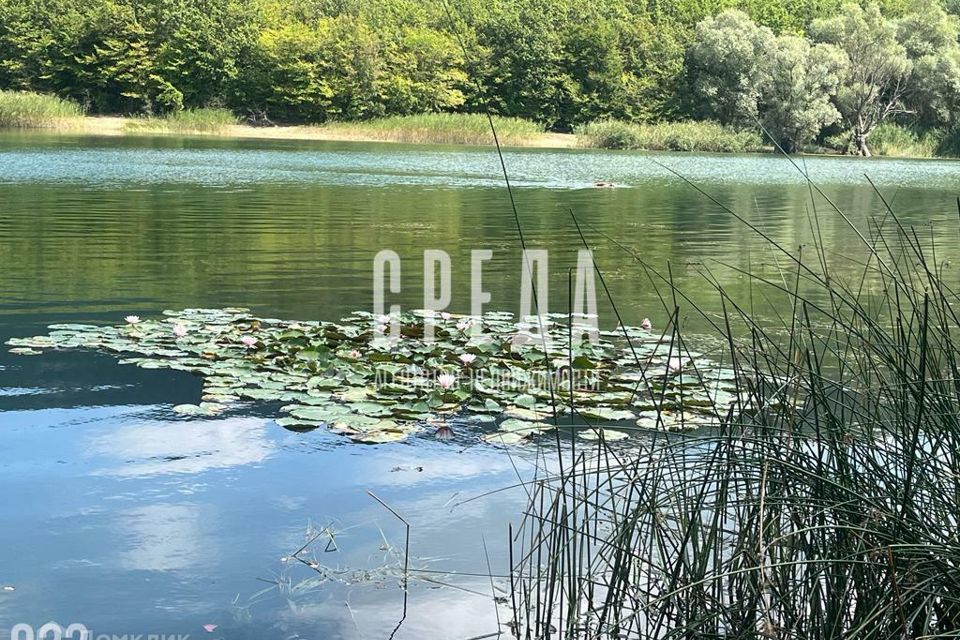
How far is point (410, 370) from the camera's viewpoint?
4504mm

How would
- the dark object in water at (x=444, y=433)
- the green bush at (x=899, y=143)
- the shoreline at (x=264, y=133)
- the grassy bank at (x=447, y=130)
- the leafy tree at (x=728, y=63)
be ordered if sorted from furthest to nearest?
the leafy tree at (x=728, y=63) < the green bush at (x=899, y=143) < the shoreline at (x=264, y=133) < the grassy bank at (x=447, y=130) < the dark object in water at (x=444, y=433)

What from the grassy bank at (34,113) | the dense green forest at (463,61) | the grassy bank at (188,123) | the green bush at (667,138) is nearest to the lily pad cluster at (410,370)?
the grassy bank at (34,113)

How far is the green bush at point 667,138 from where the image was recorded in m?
36.4

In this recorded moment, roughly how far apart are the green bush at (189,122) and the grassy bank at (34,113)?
2.40 meters

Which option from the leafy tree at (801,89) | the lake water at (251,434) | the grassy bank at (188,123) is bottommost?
the lake water at (251,434)

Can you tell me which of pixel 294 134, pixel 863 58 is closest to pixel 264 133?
pixel 294 134

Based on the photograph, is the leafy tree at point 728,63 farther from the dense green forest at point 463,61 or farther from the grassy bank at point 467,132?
the grassy bank at point 467,132

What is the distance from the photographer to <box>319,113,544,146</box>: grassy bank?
117 feet

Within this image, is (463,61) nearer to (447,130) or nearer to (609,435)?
(447,130)

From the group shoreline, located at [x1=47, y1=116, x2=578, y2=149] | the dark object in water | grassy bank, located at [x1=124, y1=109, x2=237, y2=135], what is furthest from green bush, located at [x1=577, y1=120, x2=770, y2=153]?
the dark object in water

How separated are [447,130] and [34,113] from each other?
1291cm

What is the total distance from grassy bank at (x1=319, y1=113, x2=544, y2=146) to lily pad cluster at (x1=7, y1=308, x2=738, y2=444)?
29.0 meters

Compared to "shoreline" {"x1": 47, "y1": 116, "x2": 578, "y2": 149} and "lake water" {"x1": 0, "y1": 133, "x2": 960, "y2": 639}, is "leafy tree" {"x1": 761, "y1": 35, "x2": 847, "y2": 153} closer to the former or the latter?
"shoreline" {"x1": 47, "y1": 116, "x2": 578, "y2": 149}

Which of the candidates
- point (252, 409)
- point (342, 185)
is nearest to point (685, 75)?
point (342, 185)
